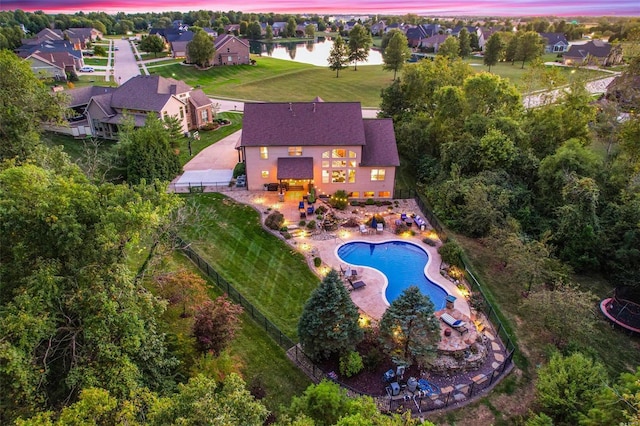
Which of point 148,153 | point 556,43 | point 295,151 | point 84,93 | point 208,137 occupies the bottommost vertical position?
point 208,137

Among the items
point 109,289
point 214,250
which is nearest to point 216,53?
point 214,250

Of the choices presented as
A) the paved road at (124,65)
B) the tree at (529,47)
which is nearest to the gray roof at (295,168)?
the paved road at (124,65)

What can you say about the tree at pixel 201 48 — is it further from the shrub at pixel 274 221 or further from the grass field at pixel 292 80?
the shrub at pixel 274 221

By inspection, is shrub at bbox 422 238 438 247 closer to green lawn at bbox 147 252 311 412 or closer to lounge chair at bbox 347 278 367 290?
lounge chair at bbox 347 278 367 290

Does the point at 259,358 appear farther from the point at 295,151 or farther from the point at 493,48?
the point at 493,48

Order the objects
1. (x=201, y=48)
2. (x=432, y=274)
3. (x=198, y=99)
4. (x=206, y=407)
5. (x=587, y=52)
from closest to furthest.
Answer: (x=206, y=407) < (x=432, y=274) < (x=198, y=99) < (x=201, y=48) < (x=587, y=52)

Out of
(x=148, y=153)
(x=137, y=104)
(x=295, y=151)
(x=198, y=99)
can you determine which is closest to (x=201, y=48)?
(x=198, y=99)

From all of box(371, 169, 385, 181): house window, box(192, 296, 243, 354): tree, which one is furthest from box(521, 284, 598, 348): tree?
box(371, 169, 385, 181): house window
